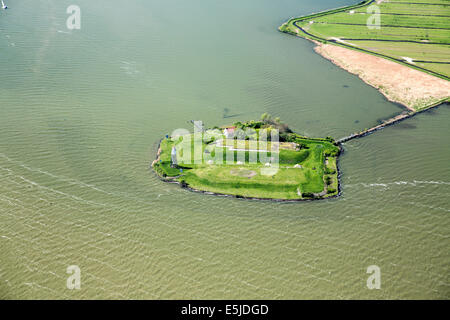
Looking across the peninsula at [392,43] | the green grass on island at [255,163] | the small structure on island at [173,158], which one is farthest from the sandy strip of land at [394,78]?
the small structure on island at [173,158]

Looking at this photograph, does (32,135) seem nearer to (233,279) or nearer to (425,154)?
(233,279)

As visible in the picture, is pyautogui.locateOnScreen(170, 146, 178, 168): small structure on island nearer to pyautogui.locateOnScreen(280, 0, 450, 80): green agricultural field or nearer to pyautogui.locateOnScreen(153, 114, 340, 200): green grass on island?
pyautogui.locateOnScreen(153, 114, 340, 200): green grass on island

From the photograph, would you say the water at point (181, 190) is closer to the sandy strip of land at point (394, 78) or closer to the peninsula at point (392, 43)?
the sandy strip of land at point (394, 78)

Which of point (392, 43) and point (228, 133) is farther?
point (392, 43)

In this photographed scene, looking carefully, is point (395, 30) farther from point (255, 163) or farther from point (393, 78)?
point (255, 163)

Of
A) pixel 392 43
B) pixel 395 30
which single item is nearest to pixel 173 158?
pixel 392 43

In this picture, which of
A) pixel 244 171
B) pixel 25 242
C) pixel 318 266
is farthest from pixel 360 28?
pixel 25 242

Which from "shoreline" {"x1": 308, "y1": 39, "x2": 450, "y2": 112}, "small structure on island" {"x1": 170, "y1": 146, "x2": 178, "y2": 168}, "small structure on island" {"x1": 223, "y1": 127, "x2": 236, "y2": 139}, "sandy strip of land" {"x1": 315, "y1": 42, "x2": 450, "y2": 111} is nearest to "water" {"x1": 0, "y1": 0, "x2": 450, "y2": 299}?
"shoreline" {"x1": 308, "y1": 39, "x2": 450, "y2": 112}
